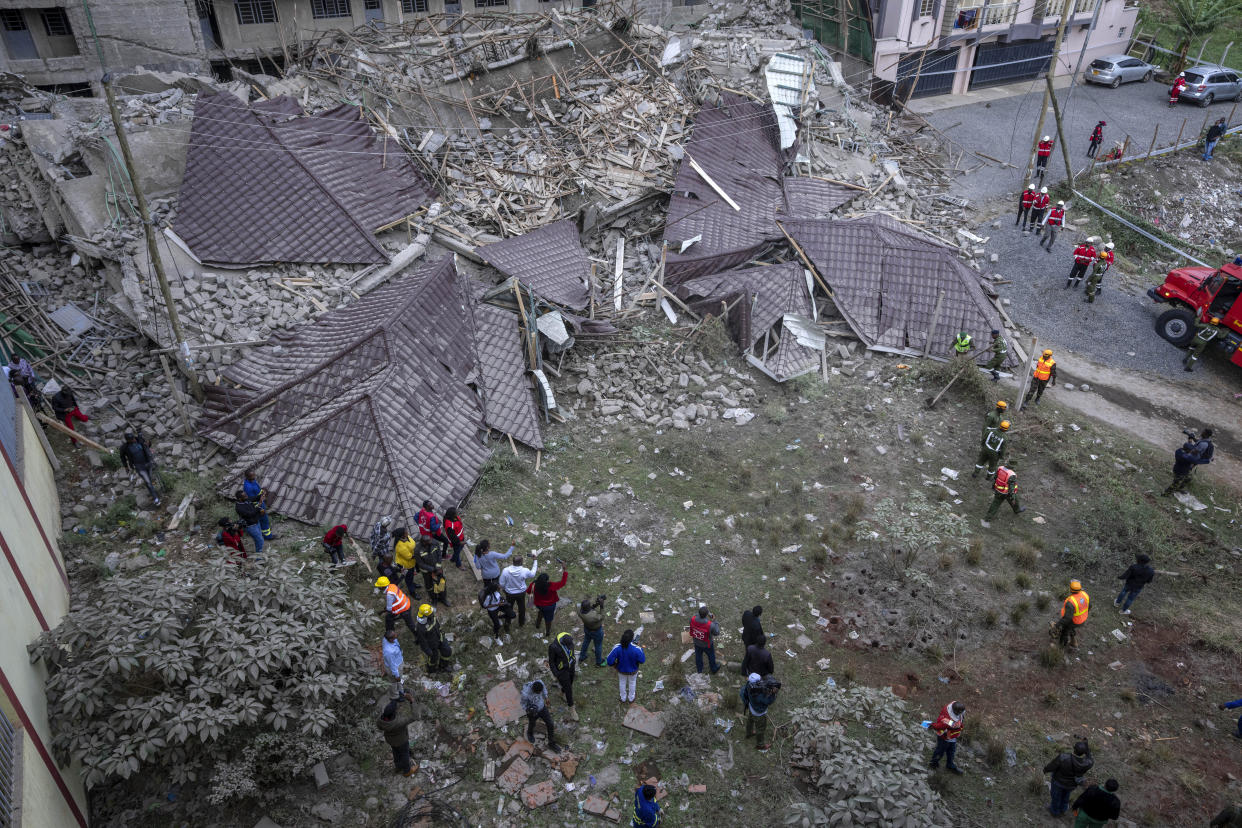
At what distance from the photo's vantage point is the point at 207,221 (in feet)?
48.6

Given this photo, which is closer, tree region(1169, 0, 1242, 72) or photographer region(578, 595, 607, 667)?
photographer region(578, 595, 607, 667)

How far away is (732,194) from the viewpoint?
18.3 m

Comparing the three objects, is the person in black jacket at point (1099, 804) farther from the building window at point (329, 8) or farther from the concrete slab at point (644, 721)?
the building window at point (329, 8)

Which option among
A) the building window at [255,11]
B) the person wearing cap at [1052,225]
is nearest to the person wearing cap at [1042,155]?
the person wearing cap at [1052,225]

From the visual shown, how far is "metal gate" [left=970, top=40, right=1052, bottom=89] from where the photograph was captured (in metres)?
29.5

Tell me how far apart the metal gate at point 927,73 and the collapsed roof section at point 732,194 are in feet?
33.2

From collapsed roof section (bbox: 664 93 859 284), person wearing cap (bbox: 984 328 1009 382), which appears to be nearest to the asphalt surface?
person wearing cap (bbox: 984 328 1009 382)

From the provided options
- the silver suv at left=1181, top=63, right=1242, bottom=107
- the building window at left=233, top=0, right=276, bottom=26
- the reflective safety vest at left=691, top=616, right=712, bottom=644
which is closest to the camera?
the reflective safety vest at left=691, top=616, right=712, bottom=644

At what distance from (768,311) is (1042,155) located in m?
12.2

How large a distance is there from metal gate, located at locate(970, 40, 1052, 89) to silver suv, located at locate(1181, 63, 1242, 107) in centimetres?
481

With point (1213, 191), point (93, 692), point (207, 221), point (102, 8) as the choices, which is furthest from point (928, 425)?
point (102, 8)

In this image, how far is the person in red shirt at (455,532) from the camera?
420 inches

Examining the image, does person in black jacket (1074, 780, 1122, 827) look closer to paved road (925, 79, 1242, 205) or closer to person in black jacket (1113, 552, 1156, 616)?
person in black jacket (1113, 552, 1156, 616)

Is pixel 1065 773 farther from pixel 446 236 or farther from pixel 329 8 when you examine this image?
pixel 329 8
